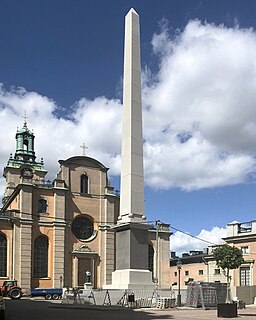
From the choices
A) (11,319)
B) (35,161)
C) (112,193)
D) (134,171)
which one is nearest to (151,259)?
(112,193)

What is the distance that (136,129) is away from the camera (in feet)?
99.1

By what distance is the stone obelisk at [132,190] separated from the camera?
2880cm

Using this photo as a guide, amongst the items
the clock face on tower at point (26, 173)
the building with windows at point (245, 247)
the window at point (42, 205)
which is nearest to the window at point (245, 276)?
the building with windows at point (245, 247)

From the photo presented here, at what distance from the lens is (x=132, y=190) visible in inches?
1154

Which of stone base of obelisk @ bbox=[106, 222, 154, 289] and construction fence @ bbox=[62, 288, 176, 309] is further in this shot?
stone base of obelisk @ bbox=[106, 222, 154, 289]

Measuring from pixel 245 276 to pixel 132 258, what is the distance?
27.2m

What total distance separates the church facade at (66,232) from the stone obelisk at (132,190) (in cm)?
2805

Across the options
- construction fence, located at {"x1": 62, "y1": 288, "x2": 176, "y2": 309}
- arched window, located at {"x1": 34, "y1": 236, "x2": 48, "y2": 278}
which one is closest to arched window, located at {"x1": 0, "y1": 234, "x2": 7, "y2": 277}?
arched window, located at {"x1": 34, "y1": 236, "x2": 48, "y2": 278}

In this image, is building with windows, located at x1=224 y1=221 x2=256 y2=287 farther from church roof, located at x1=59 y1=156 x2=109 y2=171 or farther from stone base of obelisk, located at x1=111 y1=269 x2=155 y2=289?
stone base of obelisk, located at x1=111 y1=269 x2=155 y2=289

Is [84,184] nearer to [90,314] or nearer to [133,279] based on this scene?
[133,279]

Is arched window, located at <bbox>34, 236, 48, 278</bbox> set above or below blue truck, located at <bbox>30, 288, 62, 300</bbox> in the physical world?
above

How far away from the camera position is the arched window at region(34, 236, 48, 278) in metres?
58.2

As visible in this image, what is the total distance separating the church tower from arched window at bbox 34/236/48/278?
57.5 feet

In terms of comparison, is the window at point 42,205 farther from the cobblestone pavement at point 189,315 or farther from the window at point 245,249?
the cobblestone pavement at point 189,315
